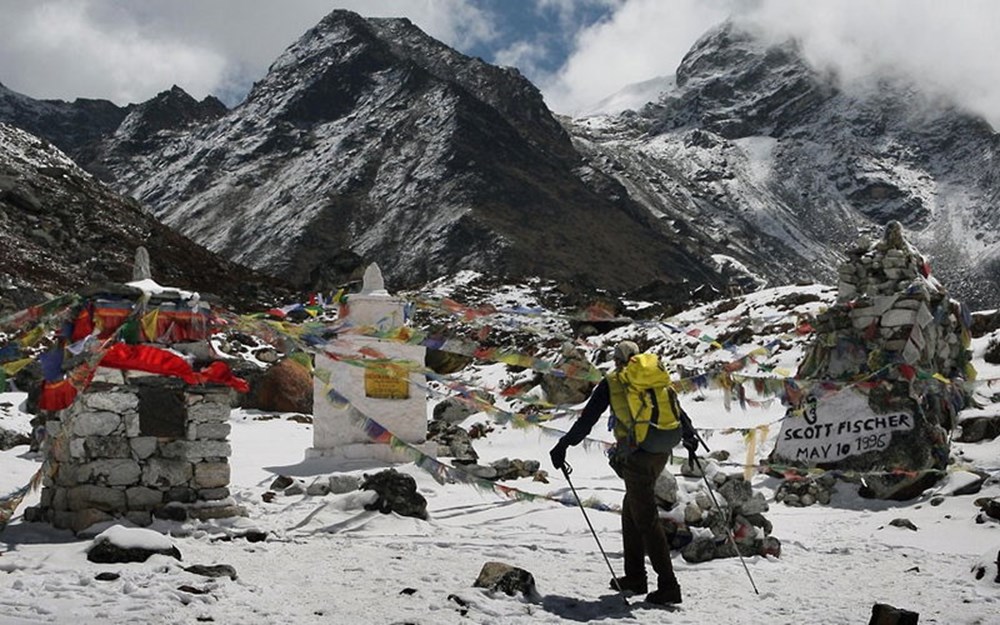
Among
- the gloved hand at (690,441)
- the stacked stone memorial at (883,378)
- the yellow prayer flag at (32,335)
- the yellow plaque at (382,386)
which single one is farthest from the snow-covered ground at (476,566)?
the yellow plaque at (382,386)

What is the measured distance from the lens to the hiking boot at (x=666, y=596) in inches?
254

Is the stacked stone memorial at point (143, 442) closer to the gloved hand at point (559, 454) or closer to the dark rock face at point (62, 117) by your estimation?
the gloved hand at point (559, 454)

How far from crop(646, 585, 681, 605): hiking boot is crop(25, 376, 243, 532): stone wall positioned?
4.37 meters

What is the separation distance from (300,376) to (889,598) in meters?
17.6

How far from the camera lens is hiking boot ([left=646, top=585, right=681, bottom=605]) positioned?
646 centimetres

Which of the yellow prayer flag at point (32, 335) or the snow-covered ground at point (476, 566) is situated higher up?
the yellow prayer flag at point (32, 335)

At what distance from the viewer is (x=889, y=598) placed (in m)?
6.86

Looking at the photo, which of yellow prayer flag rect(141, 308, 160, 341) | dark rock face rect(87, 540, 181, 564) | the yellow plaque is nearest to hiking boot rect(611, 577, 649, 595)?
dark rock face rect(87, 540, 181, 564)

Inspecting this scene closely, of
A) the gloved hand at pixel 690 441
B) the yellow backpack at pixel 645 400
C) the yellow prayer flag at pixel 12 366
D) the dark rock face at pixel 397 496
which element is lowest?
the dark rock face at pixel 397 496

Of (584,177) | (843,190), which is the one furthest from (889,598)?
(843,190)

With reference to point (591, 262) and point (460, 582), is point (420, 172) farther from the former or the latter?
point (460, 582)

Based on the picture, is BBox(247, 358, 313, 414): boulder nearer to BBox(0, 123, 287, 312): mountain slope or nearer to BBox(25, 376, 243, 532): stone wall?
BBox(25, 376, 243, 532): stone wall

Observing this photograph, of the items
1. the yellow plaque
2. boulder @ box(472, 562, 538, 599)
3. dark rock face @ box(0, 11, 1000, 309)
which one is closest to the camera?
boulder @ box(472, 562, 538, 599)

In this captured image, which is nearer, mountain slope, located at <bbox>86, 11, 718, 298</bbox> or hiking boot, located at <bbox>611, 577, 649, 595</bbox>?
hiking boot, located at <bbox>611, 577, 649, 595</bbox>
